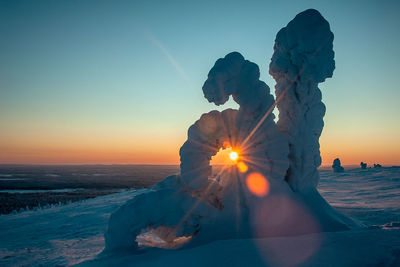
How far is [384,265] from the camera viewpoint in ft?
14.4

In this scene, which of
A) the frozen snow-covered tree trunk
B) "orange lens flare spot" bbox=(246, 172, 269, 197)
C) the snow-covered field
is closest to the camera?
the snow-covered field

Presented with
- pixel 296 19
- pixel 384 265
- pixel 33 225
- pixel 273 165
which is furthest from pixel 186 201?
pixel 33 225

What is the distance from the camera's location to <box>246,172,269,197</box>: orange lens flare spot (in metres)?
8.99

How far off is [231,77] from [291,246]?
6.00m

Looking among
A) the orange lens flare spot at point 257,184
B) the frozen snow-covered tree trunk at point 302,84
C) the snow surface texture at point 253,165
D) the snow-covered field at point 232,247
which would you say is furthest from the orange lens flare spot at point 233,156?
the snow-covered field at point 232,247

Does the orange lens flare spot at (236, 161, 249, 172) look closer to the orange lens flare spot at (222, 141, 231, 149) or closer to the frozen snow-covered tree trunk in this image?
the orange lens flare spot at (222, 141, 231, 149)

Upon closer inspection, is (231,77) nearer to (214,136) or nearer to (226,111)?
(226,111)

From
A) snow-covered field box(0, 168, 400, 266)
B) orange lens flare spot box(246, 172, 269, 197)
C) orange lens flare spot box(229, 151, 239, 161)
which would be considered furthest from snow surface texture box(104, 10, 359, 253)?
snow-covered field box(0, 168, 400, 266)

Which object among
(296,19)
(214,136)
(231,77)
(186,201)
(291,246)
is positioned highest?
(296,19)

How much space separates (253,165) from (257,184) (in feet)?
2.34

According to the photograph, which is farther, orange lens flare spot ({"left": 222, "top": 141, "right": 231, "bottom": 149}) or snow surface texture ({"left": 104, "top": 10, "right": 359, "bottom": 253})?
orange lens flare spot ({"left": 222, "top": 141, "right": 231, "bottom": 149})

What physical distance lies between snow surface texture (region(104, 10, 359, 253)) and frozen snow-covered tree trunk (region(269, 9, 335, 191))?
0.12ft

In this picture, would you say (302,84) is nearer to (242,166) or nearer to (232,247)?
(242,166)

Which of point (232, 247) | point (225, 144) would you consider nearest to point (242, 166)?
point (225, 144)
